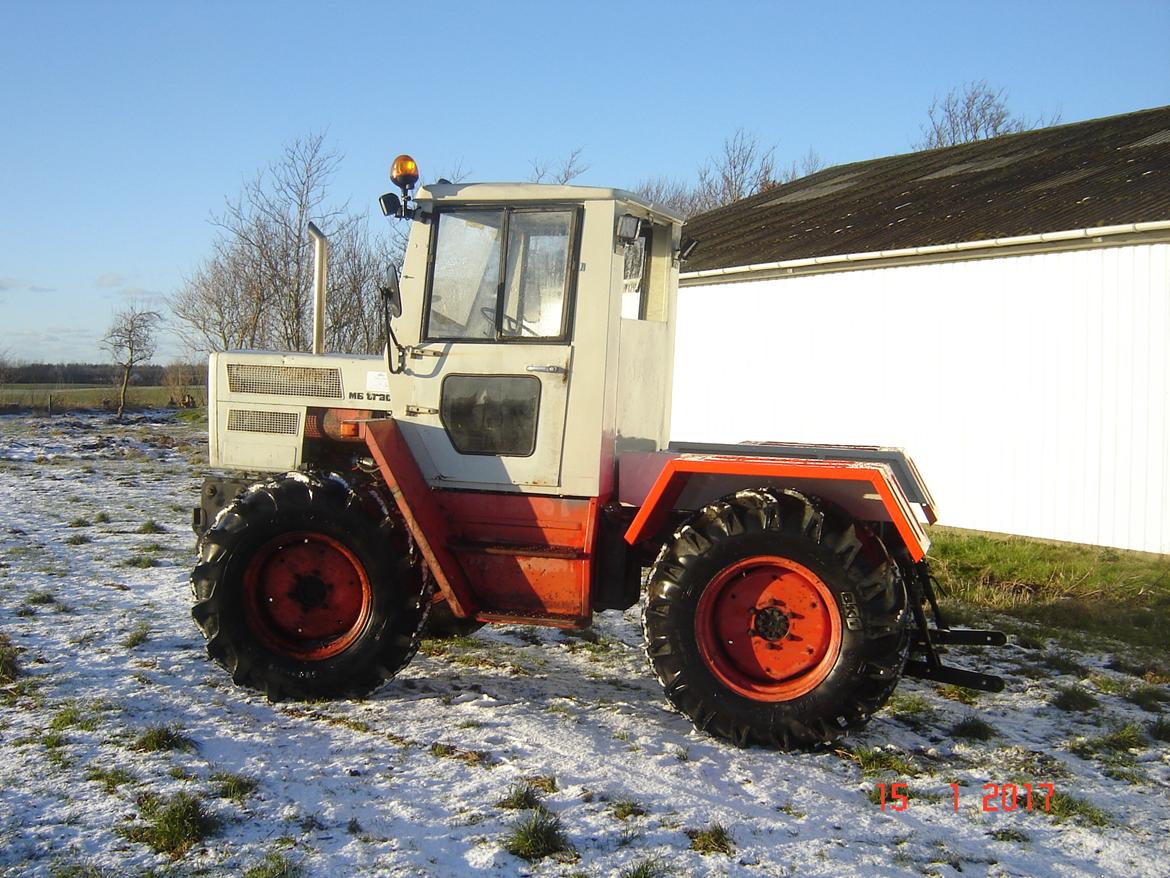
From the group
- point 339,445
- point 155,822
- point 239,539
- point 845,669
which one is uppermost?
point 339,445

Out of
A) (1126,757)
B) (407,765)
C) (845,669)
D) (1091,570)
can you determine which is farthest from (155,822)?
(1091,570)

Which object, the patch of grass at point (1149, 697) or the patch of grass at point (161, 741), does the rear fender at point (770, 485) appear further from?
the patch of grass at point (161, 741)

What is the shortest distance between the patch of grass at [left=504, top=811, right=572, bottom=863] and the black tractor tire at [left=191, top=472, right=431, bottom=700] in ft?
5.13

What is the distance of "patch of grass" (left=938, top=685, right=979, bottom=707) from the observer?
5406mm

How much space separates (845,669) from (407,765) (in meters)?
2.01

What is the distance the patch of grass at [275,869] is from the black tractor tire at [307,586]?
1.57 metres

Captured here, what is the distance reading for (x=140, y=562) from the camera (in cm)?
806

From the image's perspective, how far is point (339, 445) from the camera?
5.57m

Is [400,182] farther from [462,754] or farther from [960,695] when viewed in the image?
[960,695]

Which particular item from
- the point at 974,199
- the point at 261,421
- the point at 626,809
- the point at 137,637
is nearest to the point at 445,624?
the point at 261,421

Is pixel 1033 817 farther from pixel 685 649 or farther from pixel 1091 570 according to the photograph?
pixel 1091 570

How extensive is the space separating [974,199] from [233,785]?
1210cm

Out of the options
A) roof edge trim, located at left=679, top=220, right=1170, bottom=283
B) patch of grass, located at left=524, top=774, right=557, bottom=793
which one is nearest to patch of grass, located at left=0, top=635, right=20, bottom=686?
patch of grass, located at left=524, top=774, right=557, bottom=793

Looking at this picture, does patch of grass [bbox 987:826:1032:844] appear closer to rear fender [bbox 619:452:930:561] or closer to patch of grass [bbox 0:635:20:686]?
rear fender [bbox 619:452:930:561]
